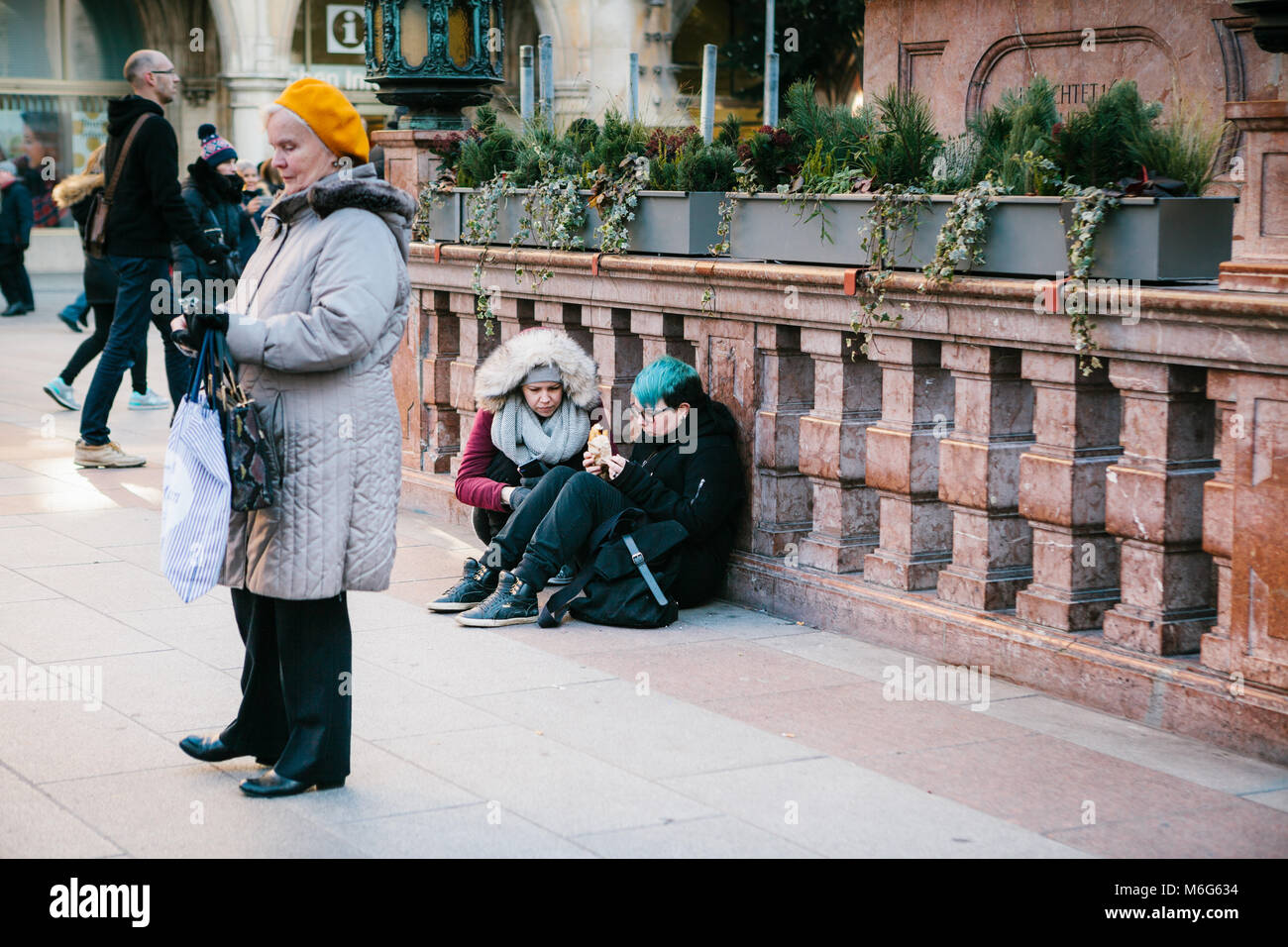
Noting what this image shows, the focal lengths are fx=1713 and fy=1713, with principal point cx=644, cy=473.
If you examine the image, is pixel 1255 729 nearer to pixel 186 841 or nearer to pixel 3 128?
pixel 186 841

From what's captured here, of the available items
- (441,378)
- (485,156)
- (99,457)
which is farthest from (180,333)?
(99,457)

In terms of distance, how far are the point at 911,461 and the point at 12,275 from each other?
17.1 m

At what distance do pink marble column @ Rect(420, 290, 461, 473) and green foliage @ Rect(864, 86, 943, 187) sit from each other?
3.40m

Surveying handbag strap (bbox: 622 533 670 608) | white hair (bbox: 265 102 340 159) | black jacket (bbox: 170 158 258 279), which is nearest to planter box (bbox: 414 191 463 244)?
black jacket (bbox: 170 158 258 279)

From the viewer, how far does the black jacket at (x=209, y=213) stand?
1009 centimetres

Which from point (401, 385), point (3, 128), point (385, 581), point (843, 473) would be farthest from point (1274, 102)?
point (3, 128)

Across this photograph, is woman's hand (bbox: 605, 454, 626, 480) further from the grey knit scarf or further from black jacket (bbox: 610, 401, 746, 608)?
the grey knit scarf

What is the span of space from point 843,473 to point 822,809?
217 centimetres

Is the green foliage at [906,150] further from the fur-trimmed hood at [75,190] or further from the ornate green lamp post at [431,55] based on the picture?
the fur-trimmed hood at [75,190]

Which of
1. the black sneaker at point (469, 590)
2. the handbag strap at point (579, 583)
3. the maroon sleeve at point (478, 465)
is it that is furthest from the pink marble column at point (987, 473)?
the maroon sleeve at point (478, 465)

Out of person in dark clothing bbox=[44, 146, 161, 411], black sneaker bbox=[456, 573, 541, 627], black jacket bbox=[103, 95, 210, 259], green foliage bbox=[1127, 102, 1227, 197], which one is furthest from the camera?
person in dark clothing bbox=[44, 146, 161, 411]

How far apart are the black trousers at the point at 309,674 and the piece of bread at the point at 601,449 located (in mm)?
2186

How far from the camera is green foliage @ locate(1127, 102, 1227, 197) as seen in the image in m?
5.19

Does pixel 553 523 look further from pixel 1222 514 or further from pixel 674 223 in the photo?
pixel 1222 514
